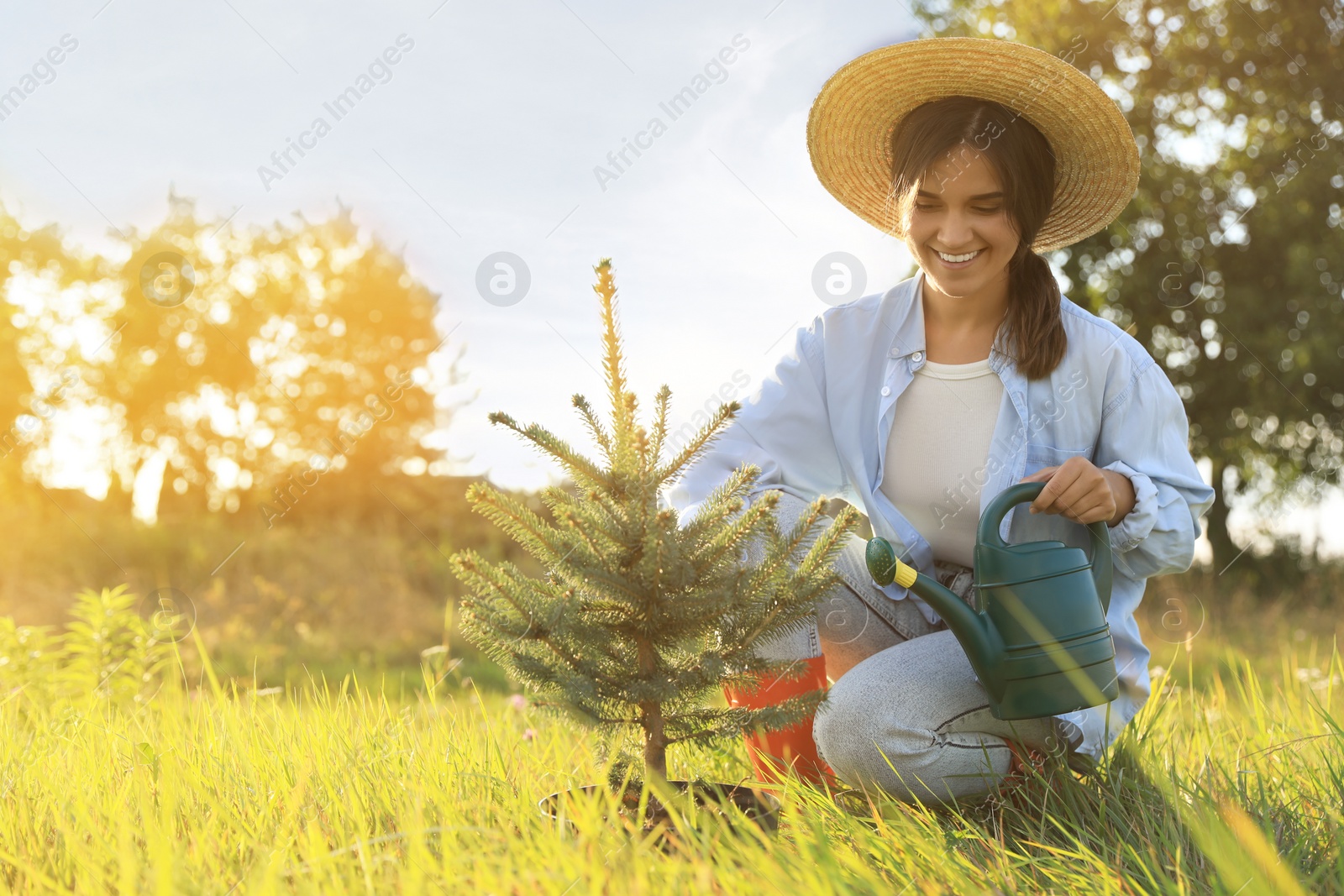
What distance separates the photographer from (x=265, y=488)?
550 inches

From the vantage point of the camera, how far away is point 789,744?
8.18 ft

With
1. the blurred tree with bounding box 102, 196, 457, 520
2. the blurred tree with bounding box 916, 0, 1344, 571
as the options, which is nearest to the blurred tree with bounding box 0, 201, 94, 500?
the blurred tree with bounding box 102, 196, 457, 520

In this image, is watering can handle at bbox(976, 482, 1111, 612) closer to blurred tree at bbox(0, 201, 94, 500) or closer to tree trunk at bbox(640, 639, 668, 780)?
tree trunk at bbox(640, 639, 668, 780)

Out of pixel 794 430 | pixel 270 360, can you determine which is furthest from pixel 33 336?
pixel 794 430

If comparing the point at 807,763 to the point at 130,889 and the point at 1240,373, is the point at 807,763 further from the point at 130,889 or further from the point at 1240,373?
the point at 1240,373

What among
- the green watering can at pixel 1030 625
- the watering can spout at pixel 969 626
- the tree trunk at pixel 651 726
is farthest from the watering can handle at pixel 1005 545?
the tree trunk at pixel 651 726

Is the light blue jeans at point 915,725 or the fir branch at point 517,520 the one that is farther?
the light blue jeans at point 915,725

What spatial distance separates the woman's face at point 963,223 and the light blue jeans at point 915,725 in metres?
0.73

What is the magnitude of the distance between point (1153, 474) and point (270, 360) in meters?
14.9

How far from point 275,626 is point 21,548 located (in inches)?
152

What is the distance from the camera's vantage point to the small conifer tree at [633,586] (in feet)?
5.80

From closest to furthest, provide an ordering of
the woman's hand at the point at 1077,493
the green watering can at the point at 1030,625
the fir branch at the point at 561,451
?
the fir branch at the point at 561,451, the green watering can at the point at 1030,625, the woman's hand at the point at 1077,493

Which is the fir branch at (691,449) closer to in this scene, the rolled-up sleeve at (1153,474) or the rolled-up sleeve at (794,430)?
the rolled-up sleeve at (794,430)

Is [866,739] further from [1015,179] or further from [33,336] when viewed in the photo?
[33,336]
